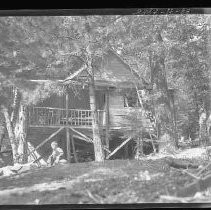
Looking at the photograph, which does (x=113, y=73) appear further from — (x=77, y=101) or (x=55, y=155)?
(x=55, y=155)

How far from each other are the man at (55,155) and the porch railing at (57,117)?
0.24 metres

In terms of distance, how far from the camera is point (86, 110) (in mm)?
4777

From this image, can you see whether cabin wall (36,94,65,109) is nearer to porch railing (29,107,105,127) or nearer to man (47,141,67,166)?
porch railing (29,107,105,127)

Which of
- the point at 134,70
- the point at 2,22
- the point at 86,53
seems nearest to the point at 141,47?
the point at 134,70

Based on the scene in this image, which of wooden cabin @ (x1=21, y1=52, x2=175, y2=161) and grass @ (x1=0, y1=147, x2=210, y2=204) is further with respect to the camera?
wooden cabin @ (x1=21, y1=52, x2=175, y2=161)

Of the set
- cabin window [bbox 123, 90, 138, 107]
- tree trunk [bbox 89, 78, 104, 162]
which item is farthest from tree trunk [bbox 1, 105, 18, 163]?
cabin window [bbox 123, 90, 138, 107]

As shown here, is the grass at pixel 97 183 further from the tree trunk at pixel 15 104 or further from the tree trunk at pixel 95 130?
the tree trunk at pixel 15 104

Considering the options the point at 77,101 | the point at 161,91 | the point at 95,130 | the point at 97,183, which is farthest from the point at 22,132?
the point at 161,91

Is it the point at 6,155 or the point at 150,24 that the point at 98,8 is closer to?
the point at 150,24

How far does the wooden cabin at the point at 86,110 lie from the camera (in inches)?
184

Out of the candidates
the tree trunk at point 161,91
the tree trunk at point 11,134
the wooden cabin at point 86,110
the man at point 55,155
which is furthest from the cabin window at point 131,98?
the tree trunk at point 11,134

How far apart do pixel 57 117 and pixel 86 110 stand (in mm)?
335

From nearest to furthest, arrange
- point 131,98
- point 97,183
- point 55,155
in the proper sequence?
point 97,183
point 55,155
point 131,98

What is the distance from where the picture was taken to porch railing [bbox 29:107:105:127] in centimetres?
467
